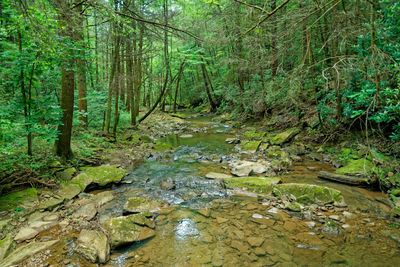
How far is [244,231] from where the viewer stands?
3.84 m

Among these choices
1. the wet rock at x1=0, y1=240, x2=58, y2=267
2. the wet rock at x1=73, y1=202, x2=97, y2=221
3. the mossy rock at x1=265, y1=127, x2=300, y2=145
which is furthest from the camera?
the mossy rock at x1=265, y1=127, x2=300, y2=145

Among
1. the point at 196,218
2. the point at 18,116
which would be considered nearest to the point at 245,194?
the point at 196,218

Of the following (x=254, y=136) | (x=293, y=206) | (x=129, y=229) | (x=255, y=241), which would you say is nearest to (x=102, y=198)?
(x=129, y=229)

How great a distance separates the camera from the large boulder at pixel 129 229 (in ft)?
11.4

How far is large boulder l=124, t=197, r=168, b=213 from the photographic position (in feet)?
14.7

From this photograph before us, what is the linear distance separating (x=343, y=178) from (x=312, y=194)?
158 centimetres

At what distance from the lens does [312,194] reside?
463 cm

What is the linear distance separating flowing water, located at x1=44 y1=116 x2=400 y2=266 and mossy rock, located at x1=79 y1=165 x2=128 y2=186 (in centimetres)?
39

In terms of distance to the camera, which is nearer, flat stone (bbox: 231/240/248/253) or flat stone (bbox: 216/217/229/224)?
flat stone (bbox: 231/240/248/253)

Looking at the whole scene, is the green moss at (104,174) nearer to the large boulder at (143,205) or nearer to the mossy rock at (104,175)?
the mossy rock at (104,175)

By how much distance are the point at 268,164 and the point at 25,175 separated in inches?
278

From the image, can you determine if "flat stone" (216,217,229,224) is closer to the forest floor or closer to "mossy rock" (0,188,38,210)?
the forest floor

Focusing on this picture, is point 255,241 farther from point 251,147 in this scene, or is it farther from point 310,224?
point 251,147

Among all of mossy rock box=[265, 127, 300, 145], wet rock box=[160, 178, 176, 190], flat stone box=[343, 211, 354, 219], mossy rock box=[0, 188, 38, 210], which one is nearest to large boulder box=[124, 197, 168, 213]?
wet rock box=[160, 178, 176, 190]
